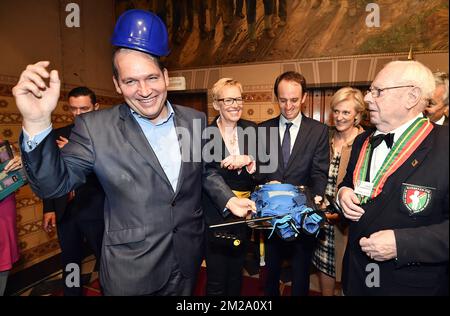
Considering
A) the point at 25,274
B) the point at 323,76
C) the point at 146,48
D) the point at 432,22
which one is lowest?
the point at 25,274

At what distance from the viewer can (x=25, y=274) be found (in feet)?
10.7

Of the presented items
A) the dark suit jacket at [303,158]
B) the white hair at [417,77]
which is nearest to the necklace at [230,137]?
the dark suit jacket at [303,158]

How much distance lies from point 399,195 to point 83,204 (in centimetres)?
251

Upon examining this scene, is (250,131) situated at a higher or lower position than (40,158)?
higher

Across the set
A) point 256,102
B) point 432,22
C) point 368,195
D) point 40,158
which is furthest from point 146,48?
point 432,22

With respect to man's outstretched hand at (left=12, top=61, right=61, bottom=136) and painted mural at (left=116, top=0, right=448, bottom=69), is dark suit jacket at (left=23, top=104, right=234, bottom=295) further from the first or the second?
painted mural at (left=116, top=0, right=448, bottom=69)

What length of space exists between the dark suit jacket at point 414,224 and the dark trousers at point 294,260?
0.79 metres

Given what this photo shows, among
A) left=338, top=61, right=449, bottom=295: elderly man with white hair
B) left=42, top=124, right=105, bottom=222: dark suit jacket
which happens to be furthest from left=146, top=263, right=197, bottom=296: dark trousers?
left=42, top=124, right=105, bottom=222: dark suit jacket

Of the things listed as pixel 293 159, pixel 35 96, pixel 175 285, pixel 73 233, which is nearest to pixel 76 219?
pixel 73 233

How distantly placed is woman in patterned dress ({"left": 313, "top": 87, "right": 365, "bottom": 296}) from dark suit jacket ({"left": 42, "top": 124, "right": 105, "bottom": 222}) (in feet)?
6.84

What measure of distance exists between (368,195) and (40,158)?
137cm

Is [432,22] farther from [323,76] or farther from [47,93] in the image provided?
[47,93]

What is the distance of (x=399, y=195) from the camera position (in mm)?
1152
